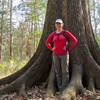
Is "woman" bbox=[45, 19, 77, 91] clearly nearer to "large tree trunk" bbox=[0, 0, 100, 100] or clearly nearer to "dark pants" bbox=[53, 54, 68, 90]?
"dark pants" bbox=[53, 54, 68, 90]

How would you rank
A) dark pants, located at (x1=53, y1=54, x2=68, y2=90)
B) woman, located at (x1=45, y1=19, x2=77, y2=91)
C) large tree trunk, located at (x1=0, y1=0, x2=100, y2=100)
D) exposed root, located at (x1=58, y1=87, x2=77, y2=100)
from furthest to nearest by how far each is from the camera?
large tree trunk, located at (x1=0, y1=0, x2=100, y2=100)
dark pants, located at (x1=53, y1=54, x2=68, y2=90)
woman, located at (x1=45, y1=19, x2=77, y2=91)
exposed root, located at (x1=58, y1=87, x2=77, y2=100)

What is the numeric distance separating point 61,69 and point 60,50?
59 centimetres

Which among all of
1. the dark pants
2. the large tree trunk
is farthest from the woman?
the large tree trunk

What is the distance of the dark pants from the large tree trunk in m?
0.18

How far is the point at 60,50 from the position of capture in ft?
12.0

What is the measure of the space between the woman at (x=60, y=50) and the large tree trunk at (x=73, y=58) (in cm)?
26

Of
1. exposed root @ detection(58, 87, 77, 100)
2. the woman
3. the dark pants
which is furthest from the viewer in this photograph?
the dark pants

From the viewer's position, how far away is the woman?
3557 mm

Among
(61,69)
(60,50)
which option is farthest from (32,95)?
(60,50)

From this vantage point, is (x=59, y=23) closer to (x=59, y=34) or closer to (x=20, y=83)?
(x=59, y=34)

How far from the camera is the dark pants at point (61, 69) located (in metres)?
3.70

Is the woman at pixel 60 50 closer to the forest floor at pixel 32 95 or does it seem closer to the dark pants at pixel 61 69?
the dark pants at pixel 61 69

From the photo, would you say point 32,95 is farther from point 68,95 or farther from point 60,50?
point 60,50

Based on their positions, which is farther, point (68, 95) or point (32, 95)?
point (32, 95)
